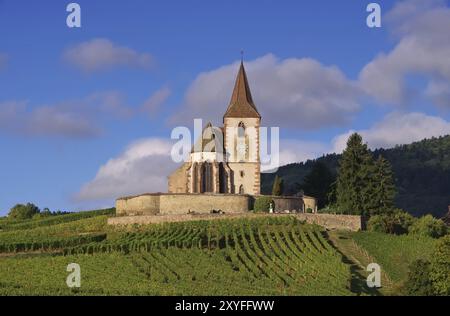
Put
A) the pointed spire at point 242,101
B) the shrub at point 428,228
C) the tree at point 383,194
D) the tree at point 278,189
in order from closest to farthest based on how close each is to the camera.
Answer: the shrub at point 428,228
the tree at point 383,194
the pointed spire at point 242,101
the tree at point 278,189

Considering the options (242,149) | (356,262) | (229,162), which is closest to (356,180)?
(242,149)

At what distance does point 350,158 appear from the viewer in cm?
7344

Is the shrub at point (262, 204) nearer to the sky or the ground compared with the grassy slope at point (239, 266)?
nearer to the sky

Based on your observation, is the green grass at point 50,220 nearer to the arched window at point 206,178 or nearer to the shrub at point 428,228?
the arched window at point 206,178

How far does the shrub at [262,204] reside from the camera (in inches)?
2717

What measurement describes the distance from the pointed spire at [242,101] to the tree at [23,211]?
858 inches

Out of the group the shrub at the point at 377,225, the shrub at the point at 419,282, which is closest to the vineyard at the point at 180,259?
the shrub at the point at 419,282

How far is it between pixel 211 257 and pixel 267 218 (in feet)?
41.9

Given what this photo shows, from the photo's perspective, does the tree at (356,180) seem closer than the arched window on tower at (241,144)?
Yes

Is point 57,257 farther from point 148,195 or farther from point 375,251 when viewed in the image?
point 375,251

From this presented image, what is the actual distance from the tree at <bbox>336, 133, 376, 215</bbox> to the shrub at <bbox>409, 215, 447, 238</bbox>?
16.1 feet

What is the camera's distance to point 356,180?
71.9 m

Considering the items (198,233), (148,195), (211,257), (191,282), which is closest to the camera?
(191,282)

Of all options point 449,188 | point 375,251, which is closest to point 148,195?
point 375,251
